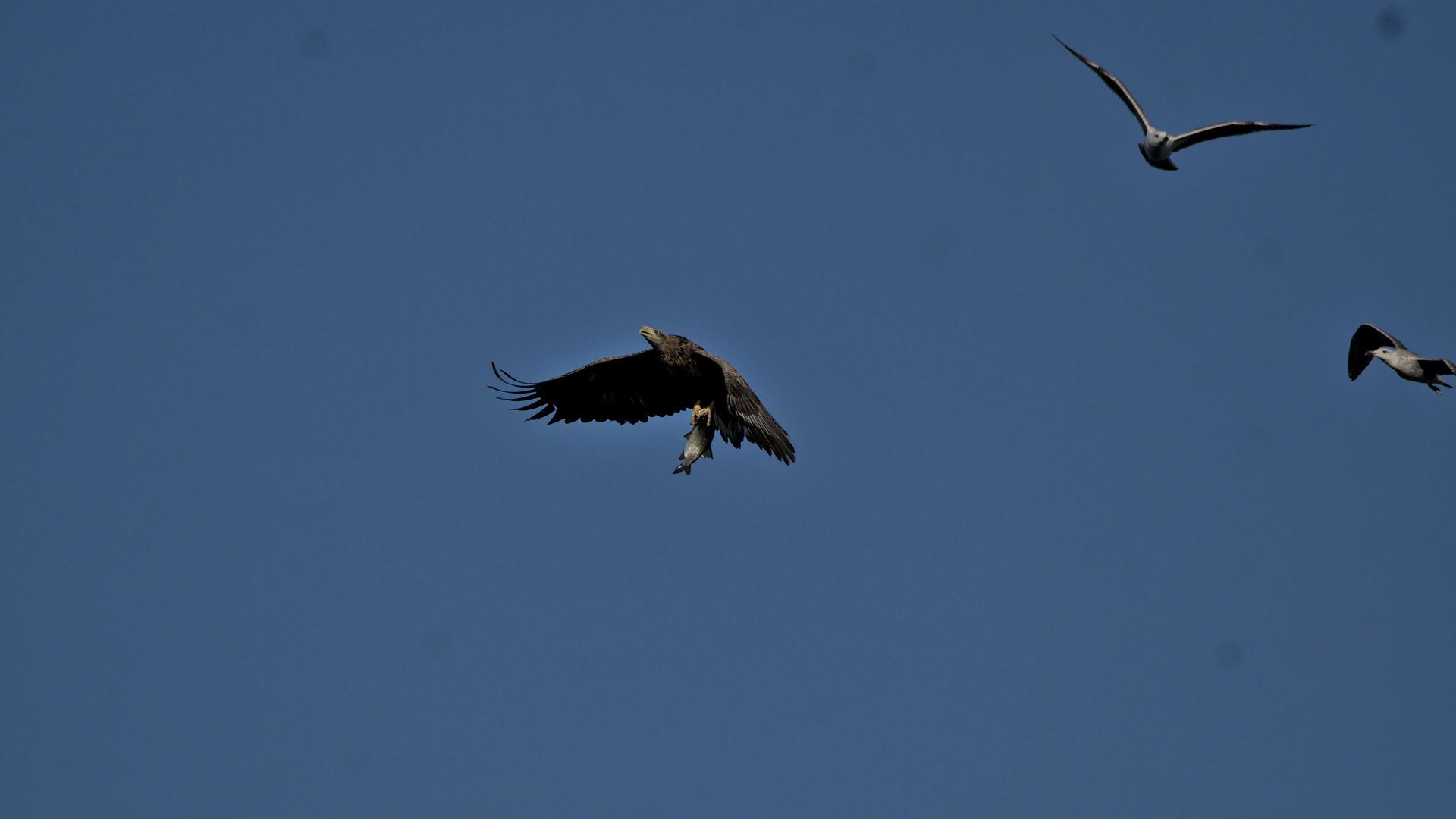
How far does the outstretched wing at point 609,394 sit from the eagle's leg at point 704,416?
134cm

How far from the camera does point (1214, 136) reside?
2108 centimetres

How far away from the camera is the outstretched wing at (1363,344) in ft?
73.6

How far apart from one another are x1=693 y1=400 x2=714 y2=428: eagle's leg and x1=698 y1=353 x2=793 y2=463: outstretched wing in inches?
3.6

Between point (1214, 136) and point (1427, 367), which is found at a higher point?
point (1214, 136)

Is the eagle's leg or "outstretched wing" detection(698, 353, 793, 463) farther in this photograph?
the eagle's leg

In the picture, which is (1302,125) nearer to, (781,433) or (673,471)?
(781,433)

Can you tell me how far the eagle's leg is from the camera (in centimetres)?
2361

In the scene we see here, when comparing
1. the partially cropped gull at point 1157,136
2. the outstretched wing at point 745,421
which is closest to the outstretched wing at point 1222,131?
the partially cropped gull at point 1157,136

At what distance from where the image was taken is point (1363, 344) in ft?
75.3

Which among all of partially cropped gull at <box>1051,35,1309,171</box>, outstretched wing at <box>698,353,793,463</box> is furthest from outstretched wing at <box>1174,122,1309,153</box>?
outstretched wing at <box>698,353,793,463</box>

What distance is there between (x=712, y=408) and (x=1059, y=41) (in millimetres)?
7663

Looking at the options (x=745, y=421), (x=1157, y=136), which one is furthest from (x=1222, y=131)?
(x=745, y=421)

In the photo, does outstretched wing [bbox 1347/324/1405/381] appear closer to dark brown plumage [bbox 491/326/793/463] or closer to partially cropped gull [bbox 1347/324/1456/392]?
partially cropped gull [bbox 1347/324/1456/392]

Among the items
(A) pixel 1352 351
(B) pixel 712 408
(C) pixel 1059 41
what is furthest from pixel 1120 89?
(B) pixel 712 408
